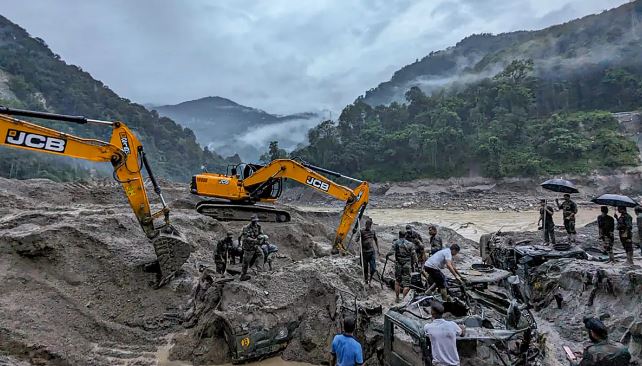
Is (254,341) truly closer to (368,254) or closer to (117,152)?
(368,254)

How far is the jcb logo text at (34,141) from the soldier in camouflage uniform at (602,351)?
29.2ft

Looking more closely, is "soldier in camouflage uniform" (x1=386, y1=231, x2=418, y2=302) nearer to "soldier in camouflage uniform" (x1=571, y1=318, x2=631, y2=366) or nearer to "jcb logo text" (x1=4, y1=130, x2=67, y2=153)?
"soldier in camouflage uniform" (x1=571, y1=318, x2=631, y2=366)

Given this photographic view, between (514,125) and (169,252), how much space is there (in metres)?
52.6

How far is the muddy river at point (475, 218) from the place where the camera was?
28.2m

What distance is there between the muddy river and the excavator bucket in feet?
53.8

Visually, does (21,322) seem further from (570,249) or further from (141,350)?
(570,249)

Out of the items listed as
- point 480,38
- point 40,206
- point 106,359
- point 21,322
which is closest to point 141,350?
point 106,359

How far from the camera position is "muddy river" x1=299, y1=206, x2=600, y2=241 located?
92.4 ft

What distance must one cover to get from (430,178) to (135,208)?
1999 inches

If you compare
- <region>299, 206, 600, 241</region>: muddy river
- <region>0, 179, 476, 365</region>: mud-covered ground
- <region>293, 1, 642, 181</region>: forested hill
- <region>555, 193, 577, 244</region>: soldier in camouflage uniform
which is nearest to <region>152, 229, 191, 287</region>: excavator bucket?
<region>0, 179, 476, 365</region>: mud-covered ground

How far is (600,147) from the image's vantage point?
1763 inches

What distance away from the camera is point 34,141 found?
7.60 metres

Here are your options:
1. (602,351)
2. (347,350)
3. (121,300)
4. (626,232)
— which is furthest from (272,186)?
(602,351)

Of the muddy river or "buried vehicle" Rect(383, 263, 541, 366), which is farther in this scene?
the muddy river
